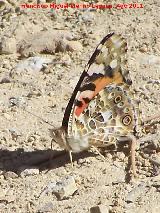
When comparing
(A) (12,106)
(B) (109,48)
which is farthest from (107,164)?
(A) (12,106)

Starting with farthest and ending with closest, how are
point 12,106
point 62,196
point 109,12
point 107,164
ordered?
point 109,12 → point 12,106 → point 107,164 → point 62,196

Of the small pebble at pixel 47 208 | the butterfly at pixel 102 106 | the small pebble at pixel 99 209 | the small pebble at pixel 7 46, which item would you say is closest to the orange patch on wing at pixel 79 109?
the butterfly at pixel 102 106

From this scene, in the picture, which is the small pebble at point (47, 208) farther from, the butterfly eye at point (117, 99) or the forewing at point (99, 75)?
the butterfly eye at point (117, 99)

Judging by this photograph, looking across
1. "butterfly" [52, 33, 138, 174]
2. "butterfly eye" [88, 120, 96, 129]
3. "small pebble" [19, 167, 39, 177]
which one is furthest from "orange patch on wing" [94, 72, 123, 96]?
"small pebble" [19, 167, 39, 177]

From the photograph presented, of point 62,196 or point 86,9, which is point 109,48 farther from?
point 86,9

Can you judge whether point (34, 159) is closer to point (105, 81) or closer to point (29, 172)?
point (29, 172)

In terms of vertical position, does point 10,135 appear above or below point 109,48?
below
